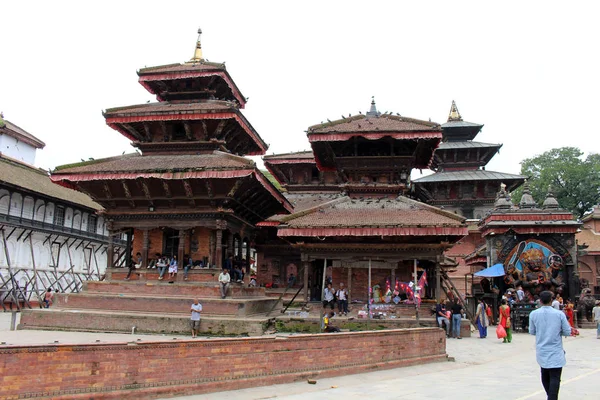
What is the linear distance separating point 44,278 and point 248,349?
36214mm

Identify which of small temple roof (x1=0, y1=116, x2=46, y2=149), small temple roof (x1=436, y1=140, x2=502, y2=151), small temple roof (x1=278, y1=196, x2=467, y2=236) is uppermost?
small temple roof (x1=0, y1=116, x2=46, y2=149)

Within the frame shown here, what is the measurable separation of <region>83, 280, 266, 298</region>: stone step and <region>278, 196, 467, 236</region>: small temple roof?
10.0 feet

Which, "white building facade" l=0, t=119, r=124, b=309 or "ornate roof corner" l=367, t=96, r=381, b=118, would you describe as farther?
"white building facade" l=0, t=119, r=124, b=309

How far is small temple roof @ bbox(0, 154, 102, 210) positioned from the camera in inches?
1466

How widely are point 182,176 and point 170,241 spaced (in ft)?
13.5

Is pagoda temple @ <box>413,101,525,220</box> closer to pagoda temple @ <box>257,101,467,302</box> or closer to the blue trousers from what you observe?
pagoda temple @ <box>257,101,467,302</box>

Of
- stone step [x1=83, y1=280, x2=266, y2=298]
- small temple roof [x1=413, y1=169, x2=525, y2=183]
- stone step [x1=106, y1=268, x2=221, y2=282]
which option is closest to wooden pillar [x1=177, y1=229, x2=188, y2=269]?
stone step [x1=106, y1=268, x2=221, y2=282]

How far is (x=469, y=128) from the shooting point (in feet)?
147

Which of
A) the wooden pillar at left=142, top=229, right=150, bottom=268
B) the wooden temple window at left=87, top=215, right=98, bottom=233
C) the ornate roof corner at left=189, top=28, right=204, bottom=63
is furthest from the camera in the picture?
the wooden temple window at left=87, top=215, right=98, bottom=233

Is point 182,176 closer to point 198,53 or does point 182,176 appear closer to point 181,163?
point 181,163

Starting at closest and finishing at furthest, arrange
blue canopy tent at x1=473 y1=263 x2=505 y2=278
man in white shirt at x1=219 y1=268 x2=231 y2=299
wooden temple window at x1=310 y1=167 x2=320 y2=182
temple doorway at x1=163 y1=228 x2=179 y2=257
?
man in white shirt at x1=219 y1=268 x2=231 y2=299, temple doorway at x1=163 y1=228 x2=179 y2=257, blue canopy tent at x1=473 y1=263 x2=505 y2=278, wooden temple window at x1=310 y1=167 x2=320 y2=182

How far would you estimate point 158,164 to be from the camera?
21.7 m

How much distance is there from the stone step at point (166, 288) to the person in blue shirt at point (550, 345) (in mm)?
13664

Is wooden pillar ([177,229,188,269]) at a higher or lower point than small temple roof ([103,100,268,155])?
lower
